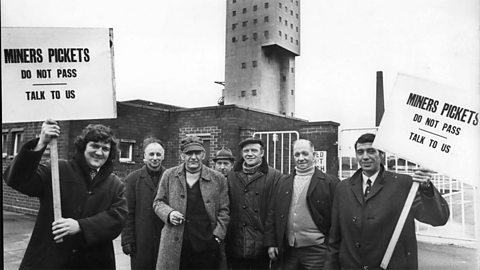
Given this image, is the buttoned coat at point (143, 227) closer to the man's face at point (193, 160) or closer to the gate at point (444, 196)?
the man's face at point (193, 160)

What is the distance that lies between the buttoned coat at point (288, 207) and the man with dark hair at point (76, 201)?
1.20m

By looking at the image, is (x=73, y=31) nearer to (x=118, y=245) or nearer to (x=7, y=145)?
(x=118, y=245)

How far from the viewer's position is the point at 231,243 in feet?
10.3

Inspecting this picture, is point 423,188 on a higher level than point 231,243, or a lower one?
higher

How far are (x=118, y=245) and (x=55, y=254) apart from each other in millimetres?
3869

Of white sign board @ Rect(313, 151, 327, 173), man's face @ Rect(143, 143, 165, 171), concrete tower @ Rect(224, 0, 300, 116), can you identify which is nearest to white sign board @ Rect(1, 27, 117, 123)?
man's face @ Rect(143, 143, 165, 171)

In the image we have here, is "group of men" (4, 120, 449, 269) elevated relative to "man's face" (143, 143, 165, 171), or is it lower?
lower

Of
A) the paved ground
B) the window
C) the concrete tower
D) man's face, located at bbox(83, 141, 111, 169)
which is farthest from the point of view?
the window

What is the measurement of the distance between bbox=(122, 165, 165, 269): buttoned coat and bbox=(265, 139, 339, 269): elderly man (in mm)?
1073

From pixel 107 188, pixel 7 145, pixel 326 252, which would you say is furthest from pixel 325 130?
pixel 7 145

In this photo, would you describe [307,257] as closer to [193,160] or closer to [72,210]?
[193,160]

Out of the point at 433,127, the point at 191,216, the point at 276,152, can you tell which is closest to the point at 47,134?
the point at 191,216

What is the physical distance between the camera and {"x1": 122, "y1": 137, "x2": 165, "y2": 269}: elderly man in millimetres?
3379

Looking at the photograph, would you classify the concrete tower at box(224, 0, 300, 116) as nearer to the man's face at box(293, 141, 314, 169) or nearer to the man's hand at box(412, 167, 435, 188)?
the man's face at box(293, 141, 314, 169)
